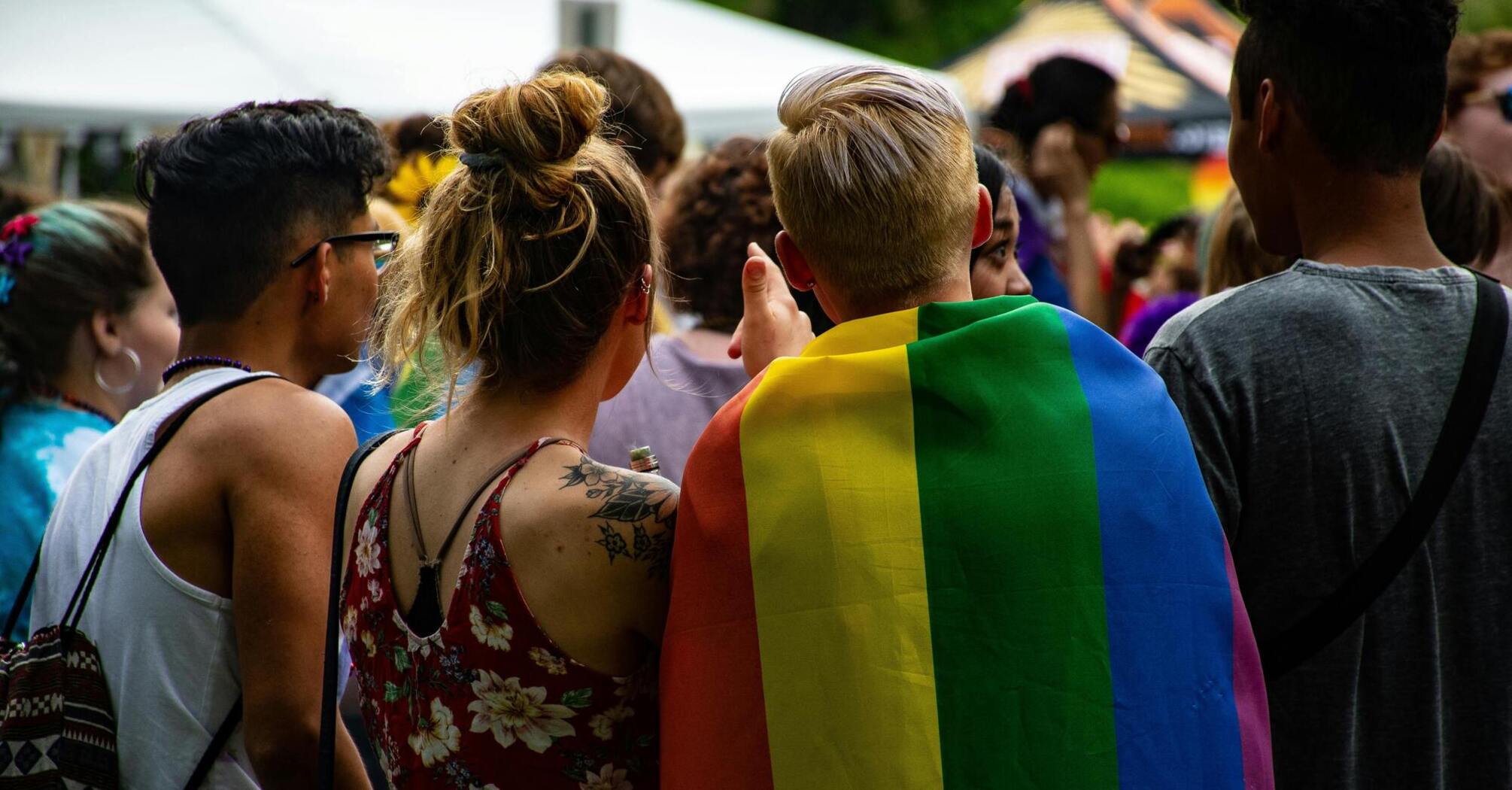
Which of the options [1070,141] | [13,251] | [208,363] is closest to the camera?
[208,363]

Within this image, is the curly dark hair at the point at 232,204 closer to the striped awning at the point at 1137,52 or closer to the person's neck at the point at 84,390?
the person's neck at the point at 84,390

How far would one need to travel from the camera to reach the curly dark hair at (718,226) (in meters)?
3.06

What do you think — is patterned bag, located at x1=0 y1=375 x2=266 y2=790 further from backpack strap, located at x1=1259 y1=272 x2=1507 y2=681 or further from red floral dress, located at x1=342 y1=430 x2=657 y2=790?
backpack strap, located at x1=1259 y1=272 x2=1507 y2=681

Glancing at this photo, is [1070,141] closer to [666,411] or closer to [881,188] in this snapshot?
[666,411]

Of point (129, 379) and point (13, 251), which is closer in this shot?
point (13, 251)

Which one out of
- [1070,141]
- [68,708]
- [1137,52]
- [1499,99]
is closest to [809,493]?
[68,708]

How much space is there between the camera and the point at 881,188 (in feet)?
5.76

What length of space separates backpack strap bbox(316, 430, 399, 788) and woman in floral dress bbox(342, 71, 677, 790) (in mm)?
41

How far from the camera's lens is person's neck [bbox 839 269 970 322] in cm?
179

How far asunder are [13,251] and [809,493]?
2.50 meters

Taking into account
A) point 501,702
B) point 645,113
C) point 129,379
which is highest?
point 645,113

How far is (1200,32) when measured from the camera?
38.1 ft

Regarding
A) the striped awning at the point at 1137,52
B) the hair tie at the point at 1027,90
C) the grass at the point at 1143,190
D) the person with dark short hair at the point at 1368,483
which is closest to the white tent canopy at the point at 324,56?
the hair tie at the point at 1027,90

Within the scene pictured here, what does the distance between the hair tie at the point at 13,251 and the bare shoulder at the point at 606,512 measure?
2116 millimetres
